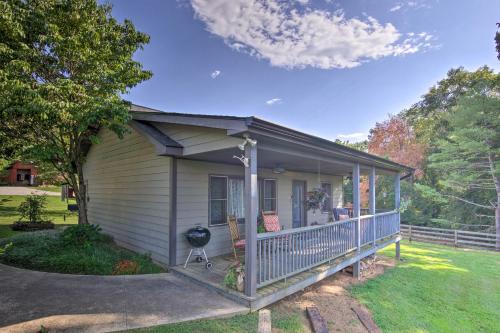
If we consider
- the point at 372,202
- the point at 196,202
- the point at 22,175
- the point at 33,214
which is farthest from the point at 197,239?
the point at 22,175

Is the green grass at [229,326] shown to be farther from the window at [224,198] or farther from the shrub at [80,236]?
the shrub at [80,236]

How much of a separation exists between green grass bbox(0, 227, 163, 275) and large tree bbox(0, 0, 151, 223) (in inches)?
46.6

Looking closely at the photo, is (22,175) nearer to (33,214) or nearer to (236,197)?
(33,214)

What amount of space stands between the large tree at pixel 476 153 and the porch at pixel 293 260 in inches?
388

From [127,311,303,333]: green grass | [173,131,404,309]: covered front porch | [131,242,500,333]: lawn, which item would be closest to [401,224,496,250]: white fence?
[131,242,500,333]: lawn

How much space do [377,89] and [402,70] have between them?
178 cm

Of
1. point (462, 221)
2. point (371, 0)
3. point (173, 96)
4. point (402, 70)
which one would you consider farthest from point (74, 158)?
point (462, 221)

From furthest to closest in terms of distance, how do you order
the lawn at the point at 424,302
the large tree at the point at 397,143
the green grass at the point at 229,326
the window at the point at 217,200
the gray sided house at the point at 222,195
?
1. the large tree at the point at 397,143
2. the window at the point at 217,200
3. the gray sided house at the point at 222,195
4. the lawn at the point at 424,302
5. the green grass at the point at 229,326

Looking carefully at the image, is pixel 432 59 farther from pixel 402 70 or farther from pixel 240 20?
pixel 240 20

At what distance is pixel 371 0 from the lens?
8961 mm

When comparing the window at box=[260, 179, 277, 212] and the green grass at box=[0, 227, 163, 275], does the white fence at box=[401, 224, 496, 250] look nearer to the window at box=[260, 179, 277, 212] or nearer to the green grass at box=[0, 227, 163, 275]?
the window at box=[260, 179, 277, 212]

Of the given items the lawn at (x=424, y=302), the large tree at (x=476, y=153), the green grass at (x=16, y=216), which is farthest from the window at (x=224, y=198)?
the large tree at (x=476, y=153)

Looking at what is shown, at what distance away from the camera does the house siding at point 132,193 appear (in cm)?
594

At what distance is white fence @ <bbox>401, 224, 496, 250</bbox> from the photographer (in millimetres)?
11852
